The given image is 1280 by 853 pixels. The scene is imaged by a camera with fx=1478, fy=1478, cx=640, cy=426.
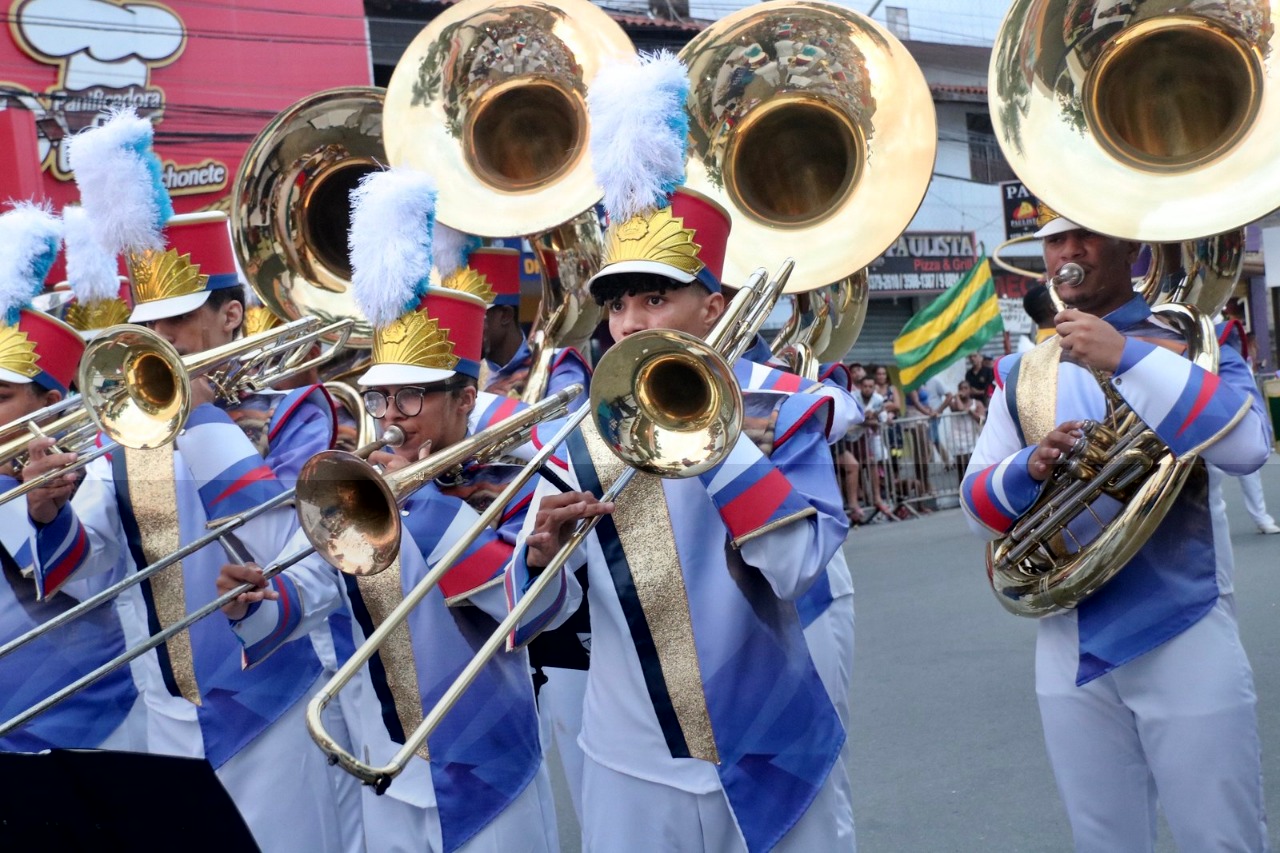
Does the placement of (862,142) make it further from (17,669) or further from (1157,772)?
(17,669)

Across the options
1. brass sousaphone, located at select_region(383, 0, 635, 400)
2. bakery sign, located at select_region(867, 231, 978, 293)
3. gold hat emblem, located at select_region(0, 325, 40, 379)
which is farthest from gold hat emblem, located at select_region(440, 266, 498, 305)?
bakery sign, located at select_region(867, 231, 978, 293)

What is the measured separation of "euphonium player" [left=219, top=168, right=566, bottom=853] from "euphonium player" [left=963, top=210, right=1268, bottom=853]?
1.18 metres

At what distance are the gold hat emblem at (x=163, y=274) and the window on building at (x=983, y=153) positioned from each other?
82.8 inches

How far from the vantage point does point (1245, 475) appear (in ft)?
10.9

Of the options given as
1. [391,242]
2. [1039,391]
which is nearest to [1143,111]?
[1039,391]

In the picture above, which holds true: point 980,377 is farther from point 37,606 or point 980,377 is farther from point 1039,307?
point 37,606

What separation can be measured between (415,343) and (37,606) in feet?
5.00

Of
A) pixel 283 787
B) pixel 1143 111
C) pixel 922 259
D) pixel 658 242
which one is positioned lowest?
pixel 922 259

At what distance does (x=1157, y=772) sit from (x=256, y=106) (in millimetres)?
11275

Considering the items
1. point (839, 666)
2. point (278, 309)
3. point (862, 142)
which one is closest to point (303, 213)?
point (278, 309)

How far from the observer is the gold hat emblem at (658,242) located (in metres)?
2.96

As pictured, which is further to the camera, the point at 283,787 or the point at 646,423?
the point at 283,787

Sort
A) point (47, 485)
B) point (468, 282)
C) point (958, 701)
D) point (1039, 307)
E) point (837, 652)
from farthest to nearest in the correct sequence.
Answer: point (958, 701), point (468, 282), point (837, 652), point (1039, 307), point (47, 485)

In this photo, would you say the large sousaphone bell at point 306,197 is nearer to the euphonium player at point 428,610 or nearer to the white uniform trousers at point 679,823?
the euphonium player at point 428,610
